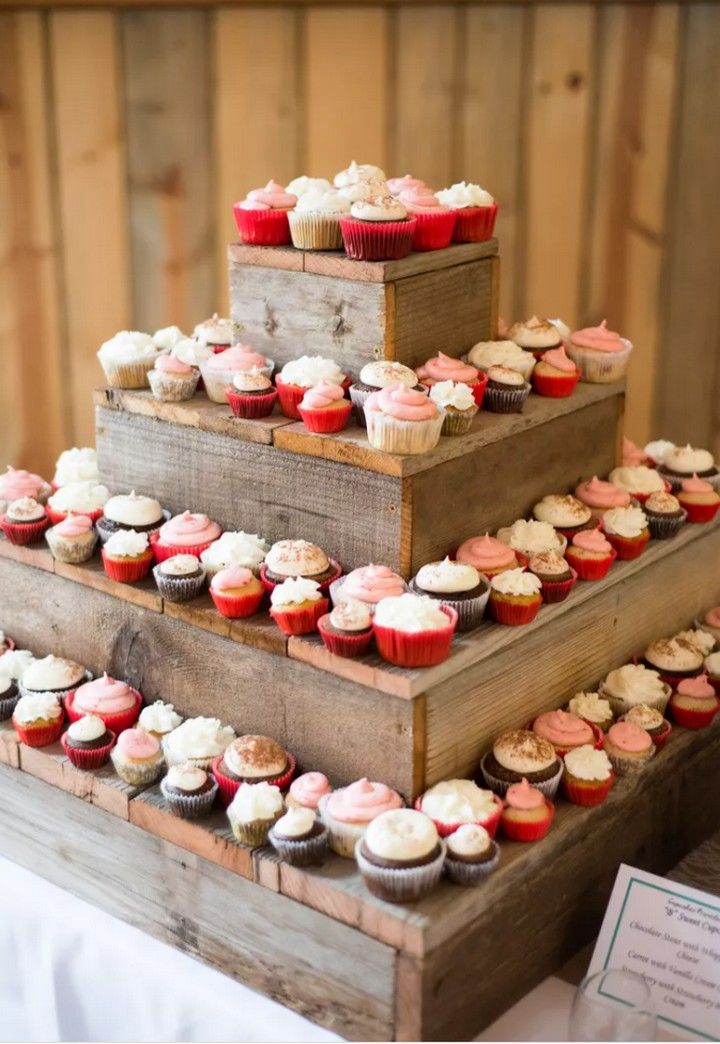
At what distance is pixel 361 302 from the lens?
2.01 meters

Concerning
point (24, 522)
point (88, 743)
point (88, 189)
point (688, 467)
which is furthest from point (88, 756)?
point (88, 189)

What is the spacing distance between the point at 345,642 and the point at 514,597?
0.27 metres

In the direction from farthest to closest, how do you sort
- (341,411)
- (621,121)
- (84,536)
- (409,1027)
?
(621,121)
(84,536)
(341,411)
(409,1027)

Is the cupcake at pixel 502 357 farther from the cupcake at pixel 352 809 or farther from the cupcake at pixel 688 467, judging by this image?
the cupcake at pixel 352 809

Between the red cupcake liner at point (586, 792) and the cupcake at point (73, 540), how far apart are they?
0.86m

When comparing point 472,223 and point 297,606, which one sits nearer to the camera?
point 297,606

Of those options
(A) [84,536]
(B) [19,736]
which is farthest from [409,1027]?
(A) [84,536]

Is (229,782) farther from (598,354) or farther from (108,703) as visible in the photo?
(598,354)

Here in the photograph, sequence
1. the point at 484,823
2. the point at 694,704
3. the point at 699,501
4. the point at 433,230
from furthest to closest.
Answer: the point at 699,501, the point at 694,704, the point at 433,230, the point at 484,823

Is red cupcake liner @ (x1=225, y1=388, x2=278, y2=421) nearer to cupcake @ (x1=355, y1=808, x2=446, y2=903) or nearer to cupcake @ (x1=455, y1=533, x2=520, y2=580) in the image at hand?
cupcake @ (x1=455, y1=533, x2=520, y2=580)

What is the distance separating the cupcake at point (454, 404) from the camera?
194 centimetres

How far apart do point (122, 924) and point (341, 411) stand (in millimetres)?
864

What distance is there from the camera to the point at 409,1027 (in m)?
1.68

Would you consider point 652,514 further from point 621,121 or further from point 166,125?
point 166,125
